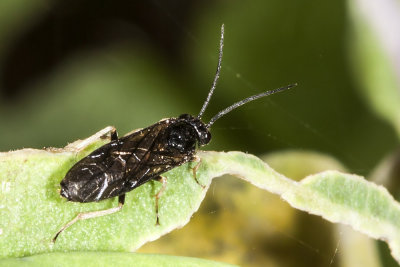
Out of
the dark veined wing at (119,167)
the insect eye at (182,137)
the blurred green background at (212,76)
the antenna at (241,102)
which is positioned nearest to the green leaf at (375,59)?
the blurred green background at (212,76)

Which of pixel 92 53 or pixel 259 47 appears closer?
pixel 259 47

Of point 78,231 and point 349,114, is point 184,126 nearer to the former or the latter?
point 349,114

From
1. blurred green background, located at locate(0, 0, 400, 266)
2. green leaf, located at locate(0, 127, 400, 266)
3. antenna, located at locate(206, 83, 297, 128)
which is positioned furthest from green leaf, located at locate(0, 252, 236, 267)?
antenna, located at locate(206, 83, 297, 128)

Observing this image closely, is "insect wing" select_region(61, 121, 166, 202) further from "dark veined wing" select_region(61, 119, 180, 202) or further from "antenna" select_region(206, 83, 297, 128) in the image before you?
"antenna" select_region(206, 83, 297, 128)

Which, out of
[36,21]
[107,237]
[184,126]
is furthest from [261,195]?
[36,21]

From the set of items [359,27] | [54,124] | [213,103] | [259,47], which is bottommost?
[54,124]

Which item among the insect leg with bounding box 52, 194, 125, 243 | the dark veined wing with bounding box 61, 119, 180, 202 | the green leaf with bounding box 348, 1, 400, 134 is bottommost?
the dark veined wing with bounding box 61, 119, 180, 202
